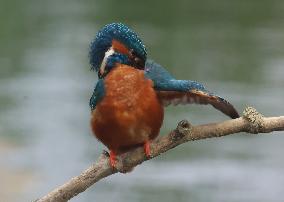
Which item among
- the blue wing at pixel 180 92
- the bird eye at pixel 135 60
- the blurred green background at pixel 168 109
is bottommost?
the blue wing at pixel 180 92

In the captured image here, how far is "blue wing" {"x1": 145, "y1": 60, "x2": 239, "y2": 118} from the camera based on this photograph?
1675mm

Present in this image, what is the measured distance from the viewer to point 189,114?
26.0 feet

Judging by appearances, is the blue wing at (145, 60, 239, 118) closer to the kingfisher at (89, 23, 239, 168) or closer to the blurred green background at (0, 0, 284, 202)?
the kingfisher at (89, 23, 239, 168)

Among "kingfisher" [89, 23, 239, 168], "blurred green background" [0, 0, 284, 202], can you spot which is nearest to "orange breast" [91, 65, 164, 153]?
"kingfisher" [89, 23, 239, 168]

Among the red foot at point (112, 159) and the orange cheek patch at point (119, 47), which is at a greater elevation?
the orange cheek patch at point (119, 47)

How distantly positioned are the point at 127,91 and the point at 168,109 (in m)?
6.18

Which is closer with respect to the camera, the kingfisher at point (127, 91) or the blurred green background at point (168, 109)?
the kingfisher at point (127, 91)

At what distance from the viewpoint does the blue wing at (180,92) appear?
5.49ft

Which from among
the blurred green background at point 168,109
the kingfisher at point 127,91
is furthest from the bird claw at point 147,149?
the blurred green background at point 168,109

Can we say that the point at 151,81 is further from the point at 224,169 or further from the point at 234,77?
the point at 234,77

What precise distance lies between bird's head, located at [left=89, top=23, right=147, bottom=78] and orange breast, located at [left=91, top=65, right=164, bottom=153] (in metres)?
0.02

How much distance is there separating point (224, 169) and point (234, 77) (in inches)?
A: 128

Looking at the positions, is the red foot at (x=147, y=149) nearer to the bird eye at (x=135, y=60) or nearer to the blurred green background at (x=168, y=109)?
the bird eye at (x=135, y=60)

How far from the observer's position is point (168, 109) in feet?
26.0
